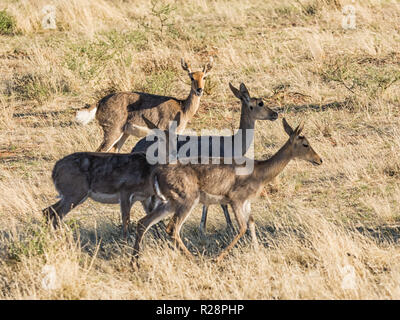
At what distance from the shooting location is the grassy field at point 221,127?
7.60m

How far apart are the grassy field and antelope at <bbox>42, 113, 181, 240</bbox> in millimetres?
315

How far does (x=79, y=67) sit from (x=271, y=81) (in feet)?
11.0

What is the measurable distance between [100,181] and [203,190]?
111 centimetres

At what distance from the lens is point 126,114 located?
1114cm

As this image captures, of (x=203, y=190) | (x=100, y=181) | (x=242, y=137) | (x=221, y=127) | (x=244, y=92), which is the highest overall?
(x=244, y=92)

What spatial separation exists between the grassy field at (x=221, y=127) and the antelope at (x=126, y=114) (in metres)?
0.81

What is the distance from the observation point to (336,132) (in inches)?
479

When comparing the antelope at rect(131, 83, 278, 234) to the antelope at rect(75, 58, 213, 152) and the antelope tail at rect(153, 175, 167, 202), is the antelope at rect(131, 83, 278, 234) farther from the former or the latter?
the antelope tail at rect(153, 175, 167, 202)

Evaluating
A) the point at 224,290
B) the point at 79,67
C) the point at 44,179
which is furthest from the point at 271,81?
the point at 224,290

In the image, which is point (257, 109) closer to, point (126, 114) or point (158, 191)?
point (126, 114)

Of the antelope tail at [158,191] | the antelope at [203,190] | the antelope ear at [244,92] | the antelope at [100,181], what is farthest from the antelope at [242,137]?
the antelope tail at [158,191]

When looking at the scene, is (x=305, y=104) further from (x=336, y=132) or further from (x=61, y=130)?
(x=61, y=130)

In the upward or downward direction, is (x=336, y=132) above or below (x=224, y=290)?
above

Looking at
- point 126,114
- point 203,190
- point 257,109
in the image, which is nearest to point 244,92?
point 257,109
